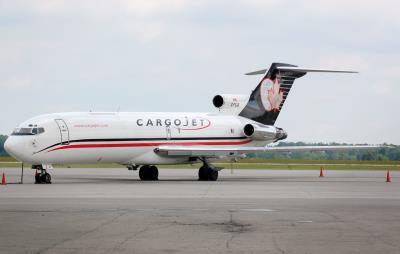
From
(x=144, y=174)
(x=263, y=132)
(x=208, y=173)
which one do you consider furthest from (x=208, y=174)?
(x=263, y=132)

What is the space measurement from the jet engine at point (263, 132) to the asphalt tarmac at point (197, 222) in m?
16.7

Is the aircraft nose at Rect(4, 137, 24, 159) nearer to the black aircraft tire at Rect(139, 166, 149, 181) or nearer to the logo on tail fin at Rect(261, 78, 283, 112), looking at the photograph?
the black aircraft tire at Rect(139, 166, 149, 181)

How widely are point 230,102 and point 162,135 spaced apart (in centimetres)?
624

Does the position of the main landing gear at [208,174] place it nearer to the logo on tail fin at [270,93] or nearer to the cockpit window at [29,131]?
the logo on tail fin at [270,93]

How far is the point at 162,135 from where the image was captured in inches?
1676

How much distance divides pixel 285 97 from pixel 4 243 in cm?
3555

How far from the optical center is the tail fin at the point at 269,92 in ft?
157

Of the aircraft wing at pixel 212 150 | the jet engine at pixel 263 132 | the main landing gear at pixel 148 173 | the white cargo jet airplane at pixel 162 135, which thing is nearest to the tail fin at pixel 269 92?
the white cargo jet airplane at pixel 162 135

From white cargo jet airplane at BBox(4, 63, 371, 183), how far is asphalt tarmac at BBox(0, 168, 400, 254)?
357 inches

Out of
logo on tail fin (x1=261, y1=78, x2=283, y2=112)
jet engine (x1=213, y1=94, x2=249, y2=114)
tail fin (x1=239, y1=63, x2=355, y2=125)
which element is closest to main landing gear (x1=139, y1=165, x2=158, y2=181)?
jet engine (x1=213, y1=94, x2=249, y2=114)

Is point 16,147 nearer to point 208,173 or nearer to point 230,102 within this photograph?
point 208,173

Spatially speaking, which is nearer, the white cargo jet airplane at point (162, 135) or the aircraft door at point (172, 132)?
the white cargo jet airplane at point (162, 135)

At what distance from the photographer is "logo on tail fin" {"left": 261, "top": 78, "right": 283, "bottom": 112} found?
157 ft

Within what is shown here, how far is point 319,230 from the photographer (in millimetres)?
16828
